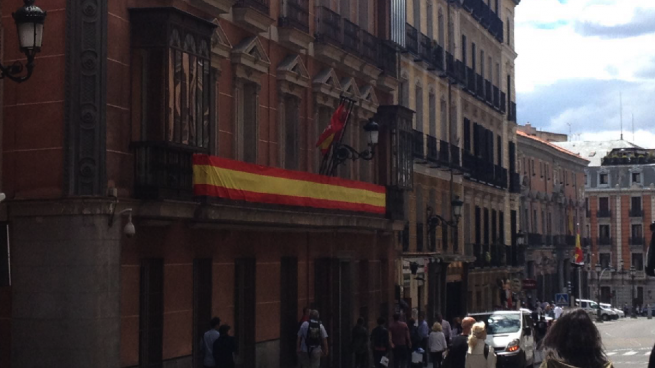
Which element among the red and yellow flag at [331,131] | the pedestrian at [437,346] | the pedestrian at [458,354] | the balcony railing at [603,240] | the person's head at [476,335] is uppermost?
the red and yellow flag at [331,131]

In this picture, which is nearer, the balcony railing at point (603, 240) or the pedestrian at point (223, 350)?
the pedestrian at point (223, 350)

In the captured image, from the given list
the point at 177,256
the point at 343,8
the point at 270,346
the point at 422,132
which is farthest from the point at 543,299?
the point at 177,256

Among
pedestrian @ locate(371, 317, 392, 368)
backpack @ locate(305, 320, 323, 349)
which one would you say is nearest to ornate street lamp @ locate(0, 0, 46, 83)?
backpack @ locate(305, 320, 323, 349)

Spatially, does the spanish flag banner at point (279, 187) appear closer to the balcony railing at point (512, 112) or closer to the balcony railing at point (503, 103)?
the balcony railing at point (503, 103)

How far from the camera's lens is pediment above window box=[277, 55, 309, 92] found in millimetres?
26312

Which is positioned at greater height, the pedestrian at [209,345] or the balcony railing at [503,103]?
the balcony railing at [503,103]

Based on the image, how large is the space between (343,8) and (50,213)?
48.9 feet

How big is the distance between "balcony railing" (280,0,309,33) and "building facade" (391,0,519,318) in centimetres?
816

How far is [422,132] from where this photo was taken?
40.7m

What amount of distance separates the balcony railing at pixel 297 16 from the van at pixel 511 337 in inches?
307

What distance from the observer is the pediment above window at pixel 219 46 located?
22.7m

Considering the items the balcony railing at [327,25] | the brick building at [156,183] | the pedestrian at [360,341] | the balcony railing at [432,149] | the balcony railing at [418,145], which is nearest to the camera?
the brick building at [156,183]

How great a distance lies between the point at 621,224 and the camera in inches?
4648

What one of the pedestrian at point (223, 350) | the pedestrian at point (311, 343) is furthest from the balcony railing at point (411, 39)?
the pedestrian at point (223, 350)
